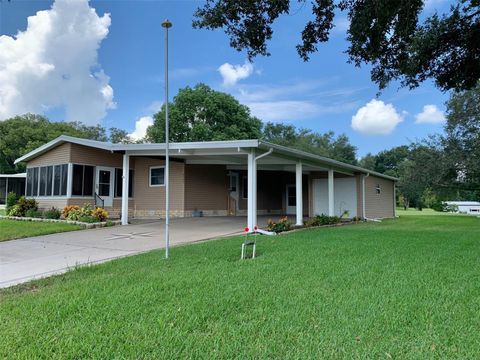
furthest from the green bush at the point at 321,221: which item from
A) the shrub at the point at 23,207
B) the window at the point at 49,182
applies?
the shrub at the point at 23,207

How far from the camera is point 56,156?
16609 millimetres

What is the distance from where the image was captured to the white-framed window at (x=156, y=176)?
1728 centimetres

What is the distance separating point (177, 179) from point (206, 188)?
154 cm

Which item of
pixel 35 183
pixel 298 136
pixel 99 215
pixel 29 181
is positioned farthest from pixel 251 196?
pixel 298 136

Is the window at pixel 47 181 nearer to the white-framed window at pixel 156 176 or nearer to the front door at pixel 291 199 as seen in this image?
the white-framed window at pixel 156 176

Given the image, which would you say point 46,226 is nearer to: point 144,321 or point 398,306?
point 144,321

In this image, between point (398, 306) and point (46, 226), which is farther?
point (46, 226)

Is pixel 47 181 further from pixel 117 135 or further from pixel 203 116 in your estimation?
pixel 117 135

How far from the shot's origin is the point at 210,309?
13.1ft

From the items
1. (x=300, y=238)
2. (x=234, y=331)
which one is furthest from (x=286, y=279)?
(x=300, y=238)

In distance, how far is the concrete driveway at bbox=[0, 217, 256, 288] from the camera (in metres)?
6.93

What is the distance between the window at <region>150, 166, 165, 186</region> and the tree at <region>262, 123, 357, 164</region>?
1310 inches

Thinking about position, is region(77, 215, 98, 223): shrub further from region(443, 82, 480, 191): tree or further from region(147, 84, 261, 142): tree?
region(443, 82, 480, 191): tree

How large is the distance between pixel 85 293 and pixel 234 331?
2218mm
